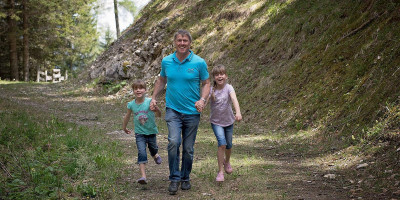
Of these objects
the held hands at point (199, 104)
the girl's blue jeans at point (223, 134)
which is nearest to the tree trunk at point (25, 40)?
the girl's blue jeans at point (223, 134)

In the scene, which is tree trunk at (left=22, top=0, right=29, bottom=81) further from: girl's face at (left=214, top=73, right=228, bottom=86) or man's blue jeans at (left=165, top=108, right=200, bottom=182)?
man's blue jeans at (left=165, top=108, right=200, bottom=182)

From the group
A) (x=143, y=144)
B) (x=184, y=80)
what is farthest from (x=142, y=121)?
(x=184, y=80)

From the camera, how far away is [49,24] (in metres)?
38.5

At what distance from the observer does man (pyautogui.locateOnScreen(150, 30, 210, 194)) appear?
5754 millimetres

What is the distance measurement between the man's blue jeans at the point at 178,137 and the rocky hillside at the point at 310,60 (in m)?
3.45

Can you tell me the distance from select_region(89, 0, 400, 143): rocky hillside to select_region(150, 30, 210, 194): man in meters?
3.45

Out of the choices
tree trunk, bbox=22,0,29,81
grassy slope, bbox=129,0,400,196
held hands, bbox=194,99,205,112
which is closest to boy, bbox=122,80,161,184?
held hands, bbox=194,99,205,112

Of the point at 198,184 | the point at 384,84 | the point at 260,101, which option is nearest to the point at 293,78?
the point at 260,101

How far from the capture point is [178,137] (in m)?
5.79

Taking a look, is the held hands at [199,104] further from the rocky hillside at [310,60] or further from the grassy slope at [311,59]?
the grassy slope at [311,59]

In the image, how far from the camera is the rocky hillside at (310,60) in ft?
28.0

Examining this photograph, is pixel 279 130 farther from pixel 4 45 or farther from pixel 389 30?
pixel 4 45

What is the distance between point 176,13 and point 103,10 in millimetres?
16114

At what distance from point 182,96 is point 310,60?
825 centimetres
